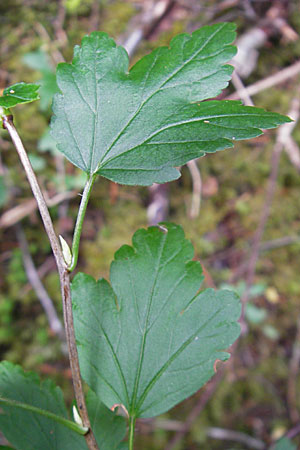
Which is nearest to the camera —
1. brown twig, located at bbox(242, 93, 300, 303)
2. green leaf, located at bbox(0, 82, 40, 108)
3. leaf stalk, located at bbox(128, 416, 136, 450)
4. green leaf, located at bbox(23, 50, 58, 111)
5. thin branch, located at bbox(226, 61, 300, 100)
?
green leaf, located at bbox(0, 82, 40, 108)

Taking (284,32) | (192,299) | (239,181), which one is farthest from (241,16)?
(192,299)

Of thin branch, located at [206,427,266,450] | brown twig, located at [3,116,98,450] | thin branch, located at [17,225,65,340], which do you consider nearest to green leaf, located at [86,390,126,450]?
brown twig, located at [3,116,98,450]

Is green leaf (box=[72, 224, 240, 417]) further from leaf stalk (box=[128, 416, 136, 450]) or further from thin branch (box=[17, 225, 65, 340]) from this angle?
thin branch (box=[17, 225, 65, 340])

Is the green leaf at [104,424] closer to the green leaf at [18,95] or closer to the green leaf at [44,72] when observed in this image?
the green leaf at [18,95]

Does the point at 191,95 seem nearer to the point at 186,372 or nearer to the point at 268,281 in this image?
the point at 186,372

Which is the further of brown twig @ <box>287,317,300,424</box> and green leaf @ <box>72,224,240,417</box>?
brown twig @ <box>287,317,300,424</box>

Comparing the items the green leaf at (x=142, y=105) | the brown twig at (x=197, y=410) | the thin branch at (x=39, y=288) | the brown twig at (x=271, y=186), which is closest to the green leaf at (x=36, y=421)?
the green leaf at (x=142, y=105)
